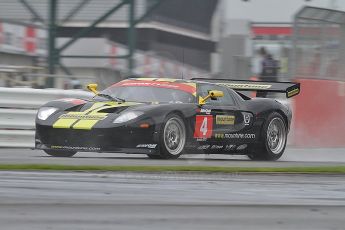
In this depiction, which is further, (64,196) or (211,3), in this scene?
(211,3)

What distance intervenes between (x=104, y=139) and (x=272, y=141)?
283 centimetres

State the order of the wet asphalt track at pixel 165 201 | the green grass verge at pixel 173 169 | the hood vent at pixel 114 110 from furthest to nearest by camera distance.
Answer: the hood vent at pixel 114 110
the green grass verge at pixel 173 169
the wet asphalt track at pixel 165 201

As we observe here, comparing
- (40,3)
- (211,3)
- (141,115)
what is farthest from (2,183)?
(211,3)

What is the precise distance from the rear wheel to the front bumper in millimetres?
123

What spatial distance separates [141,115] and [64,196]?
353 centimetres

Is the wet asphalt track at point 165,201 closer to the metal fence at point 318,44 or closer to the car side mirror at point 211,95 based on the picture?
the car side mirror at point 211,95

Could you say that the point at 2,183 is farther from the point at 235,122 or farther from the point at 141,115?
the point at 235,122

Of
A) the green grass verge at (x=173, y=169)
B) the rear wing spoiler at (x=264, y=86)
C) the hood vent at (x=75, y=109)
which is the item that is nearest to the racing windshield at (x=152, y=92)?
the hood vent at (x=75, y=109)

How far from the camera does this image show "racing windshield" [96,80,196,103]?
1045 cm

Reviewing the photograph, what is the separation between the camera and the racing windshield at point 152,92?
10448 millimetres

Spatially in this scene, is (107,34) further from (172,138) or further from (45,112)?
(172,138)

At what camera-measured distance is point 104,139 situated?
31.7 feet

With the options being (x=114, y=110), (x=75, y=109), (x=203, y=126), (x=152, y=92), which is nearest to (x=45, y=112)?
(x=75, y=109)

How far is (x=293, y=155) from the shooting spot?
12.3 metres
